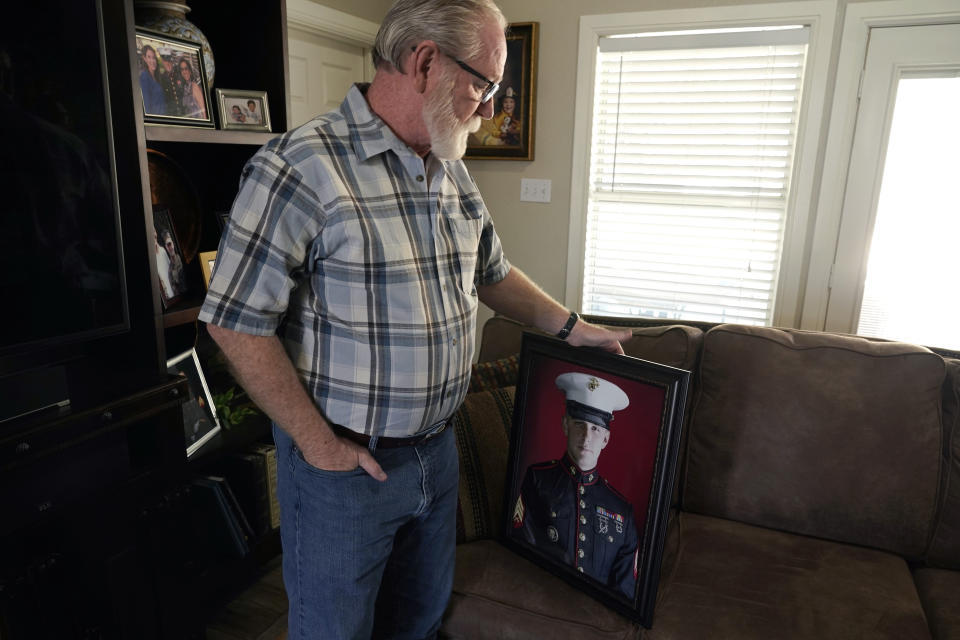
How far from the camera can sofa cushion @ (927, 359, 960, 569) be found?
60.1 inches

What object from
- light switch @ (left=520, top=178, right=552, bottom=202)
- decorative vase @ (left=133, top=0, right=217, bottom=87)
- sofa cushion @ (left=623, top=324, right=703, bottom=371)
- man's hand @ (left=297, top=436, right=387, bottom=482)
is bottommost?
man's hand @ (left=297, top=436, right=387, bottom=482)

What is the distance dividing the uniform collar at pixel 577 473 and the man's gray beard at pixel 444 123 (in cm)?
74

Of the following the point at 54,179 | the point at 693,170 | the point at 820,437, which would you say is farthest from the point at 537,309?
the point at 693,170

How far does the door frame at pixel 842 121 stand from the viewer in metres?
2.33

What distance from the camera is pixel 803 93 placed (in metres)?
2.56

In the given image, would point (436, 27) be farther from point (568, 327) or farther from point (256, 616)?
point (256, 616)

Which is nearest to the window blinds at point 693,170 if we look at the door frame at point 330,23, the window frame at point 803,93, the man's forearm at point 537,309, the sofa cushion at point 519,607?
the window frame at point 803,93

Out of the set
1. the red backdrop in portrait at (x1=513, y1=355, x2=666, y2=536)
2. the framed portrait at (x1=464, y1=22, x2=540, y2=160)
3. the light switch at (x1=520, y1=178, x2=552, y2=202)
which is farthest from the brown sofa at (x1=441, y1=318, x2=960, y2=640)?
the framed portrait at (x1=464, y1=22, x2=540, y2=160)

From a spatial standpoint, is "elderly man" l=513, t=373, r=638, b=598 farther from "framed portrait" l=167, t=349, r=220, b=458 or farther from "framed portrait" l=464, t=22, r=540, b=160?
"framed portrait" l=464, t=22, r=540, b=160

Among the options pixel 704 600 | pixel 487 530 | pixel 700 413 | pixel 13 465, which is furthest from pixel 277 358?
pixel 700 413

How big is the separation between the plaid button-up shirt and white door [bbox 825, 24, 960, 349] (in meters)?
2.11

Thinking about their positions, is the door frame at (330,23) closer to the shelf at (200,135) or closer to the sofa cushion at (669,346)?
the shelf at (200,135)

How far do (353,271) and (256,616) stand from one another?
1.33 m

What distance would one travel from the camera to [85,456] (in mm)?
1283
